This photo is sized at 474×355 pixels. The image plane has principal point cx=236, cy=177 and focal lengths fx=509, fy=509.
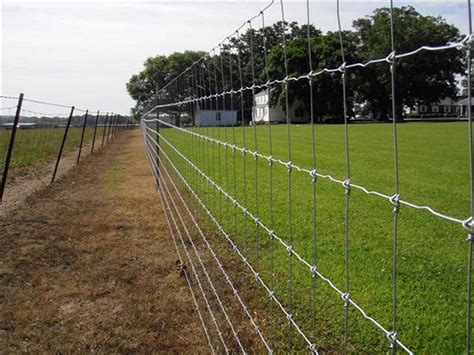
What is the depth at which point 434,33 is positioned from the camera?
1616mm

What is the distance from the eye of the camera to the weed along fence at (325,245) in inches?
79.6

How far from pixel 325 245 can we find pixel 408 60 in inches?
127

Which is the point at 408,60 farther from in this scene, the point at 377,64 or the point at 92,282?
the point at 92,282

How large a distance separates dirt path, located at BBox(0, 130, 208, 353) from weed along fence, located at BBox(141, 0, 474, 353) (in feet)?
0.84

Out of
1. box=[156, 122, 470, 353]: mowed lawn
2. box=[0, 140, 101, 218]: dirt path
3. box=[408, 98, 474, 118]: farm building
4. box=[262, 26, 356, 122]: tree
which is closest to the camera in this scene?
box=[408, 98, 474, 118]: farm building

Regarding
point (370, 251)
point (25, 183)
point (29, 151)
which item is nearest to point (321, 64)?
point (370, 251)

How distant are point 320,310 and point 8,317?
7.30 ft

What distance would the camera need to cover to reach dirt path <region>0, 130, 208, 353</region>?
334 cm

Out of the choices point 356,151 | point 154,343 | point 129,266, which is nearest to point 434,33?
point 154,343

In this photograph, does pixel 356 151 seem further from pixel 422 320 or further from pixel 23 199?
pixel 422 320

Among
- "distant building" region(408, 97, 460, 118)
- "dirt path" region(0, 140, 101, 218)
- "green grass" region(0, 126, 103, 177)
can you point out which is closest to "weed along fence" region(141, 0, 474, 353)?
"distant building" region(408, 97, 460, 118)

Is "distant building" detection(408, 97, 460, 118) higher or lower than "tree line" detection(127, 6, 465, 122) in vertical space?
lower

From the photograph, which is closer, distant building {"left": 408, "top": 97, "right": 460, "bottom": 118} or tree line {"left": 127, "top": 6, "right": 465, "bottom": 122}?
tree line {"left": 127, "top": 6, "right": 465, "bottom": 122}

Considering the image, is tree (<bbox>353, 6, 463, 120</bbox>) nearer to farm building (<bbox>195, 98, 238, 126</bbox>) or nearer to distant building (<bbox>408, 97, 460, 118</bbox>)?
distant building (<bbox>408, 97, 460, 118</bbox>)
